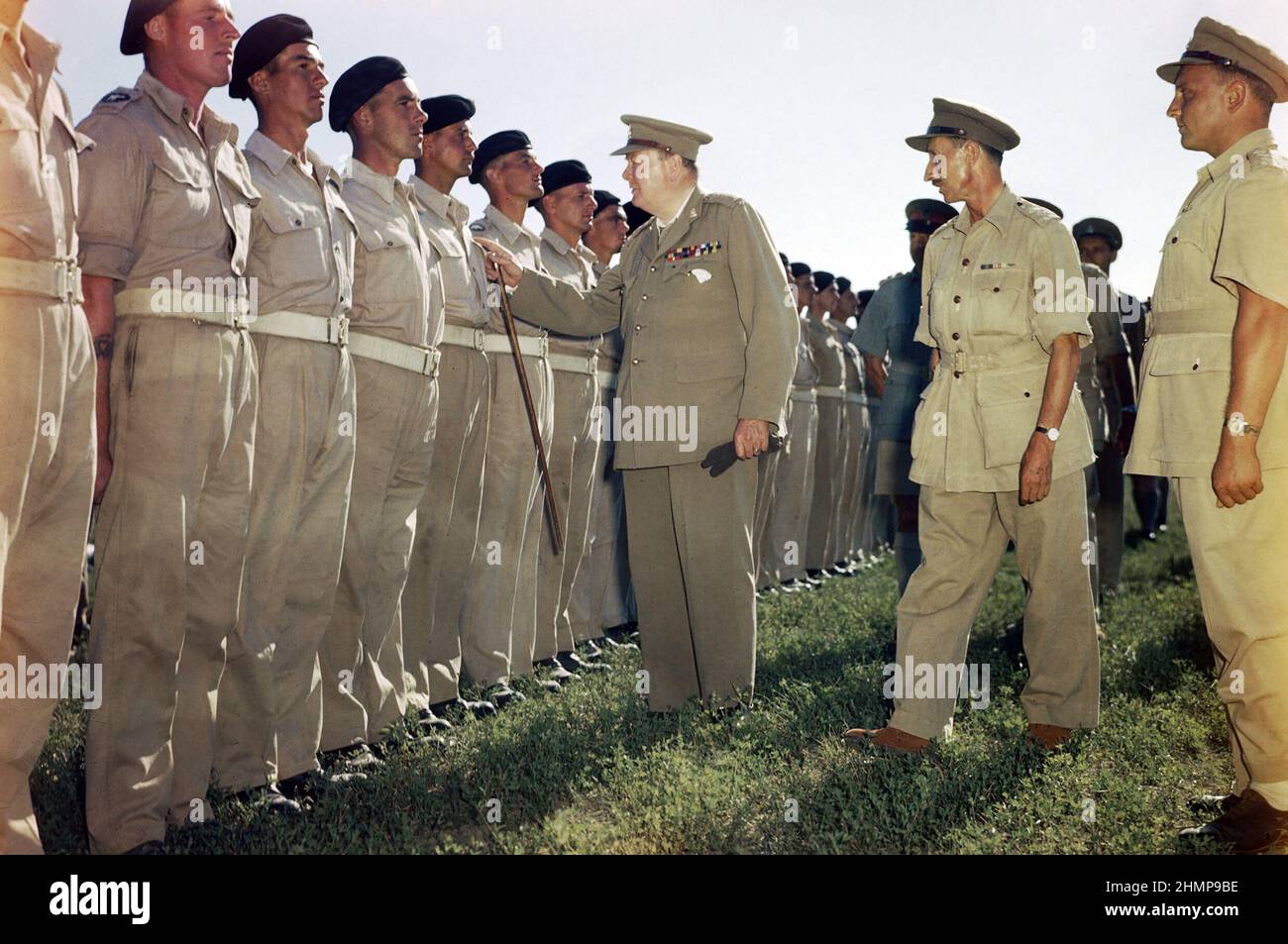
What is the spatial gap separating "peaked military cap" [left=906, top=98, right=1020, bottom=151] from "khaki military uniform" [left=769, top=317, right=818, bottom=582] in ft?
19.6

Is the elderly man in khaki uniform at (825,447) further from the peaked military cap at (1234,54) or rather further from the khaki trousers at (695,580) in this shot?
the peaked military cap at (1234,54)

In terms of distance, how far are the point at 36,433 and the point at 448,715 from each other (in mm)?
2774

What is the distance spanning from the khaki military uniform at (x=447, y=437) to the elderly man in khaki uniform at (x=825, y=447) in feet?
21.1

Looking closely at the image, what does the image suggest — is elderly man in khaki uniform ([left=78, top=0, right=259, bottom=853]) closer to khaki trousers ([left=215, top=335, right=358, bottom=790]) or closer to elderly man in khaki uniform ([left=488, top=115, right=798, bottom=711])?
khaki trousers ([left=215, top=335, right=358, bottom=790])

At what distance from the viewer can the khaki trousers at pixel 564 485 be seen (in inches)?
278

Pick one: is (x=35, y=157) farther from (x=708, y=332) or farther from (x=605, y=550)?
(x=605, y=550)

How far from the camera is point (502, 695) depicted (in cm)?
601

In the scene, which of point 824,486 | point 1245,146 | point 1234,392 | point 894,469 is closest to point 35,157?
point 1234,392

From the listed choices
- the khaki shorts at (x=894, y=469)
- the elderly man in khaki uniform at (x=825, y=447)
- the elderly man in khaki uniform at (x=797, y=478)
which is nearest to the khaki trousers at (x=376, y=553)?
the khaki shorts at (x=894, y=469)

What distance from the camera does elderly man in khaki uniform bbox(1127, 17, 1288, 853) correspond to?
3.87 meters

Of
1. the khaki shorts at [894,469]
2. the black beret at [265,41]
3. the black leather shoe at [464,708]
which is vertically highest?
the black beret at [265,41]

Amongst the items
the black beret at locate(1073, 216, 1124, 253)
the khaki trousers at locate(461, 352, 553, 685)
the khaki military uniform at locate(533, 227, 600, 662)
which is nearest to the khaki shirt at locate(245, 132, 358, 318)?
the khaki trousers at locate(461, 352, 553, 685)

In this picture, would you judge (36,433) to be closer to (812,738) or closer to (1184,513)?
(812,738)

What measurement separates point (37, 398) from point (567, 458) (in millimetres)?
4030
